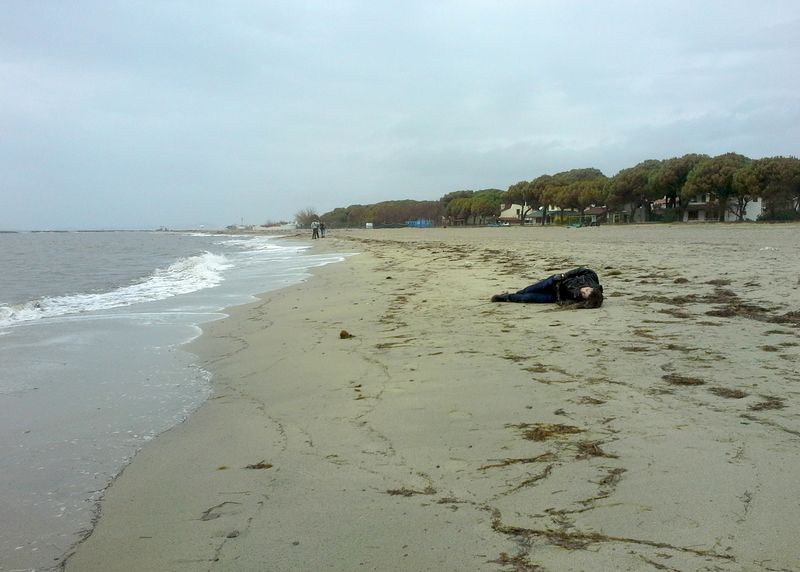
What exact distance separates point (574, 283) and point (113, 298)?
1102 cm

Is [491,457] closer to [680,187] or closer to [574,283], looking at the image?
[574,283]

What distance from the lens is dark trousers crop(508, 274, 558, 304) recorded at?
8.34m

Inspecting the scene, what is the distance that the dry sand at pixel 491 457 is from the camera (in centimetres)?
237

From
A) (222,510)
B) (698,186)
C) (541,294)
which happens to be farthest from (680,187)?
(222,510)

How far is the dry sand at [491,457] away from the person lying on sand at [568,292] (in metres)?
0.77

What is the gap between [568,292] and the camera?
809cm

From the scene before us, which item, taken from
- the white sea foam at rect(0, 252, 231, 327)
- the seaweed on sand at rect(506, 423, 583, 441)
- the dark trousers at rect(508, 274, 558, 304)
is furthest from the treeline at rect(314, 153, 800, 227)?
the seaweed on sand at rect(506, 423, 583, 441)

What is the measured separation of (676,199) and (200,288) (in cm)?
6238

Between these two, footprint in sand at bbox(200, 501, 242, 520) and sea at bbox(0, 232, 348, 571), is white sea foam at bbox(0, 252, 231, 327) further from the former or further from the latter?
footprint in sand at bbox(200, 501, 242, 520)

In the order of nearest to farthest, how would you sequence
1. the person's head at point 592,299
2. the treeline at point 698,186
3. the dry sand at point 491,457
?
the dry sand at point 491,457 → the person's head at point 592,299 → the treeline at point 698,186

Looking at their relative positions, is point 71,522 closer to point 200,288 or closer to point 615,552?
point 615,552

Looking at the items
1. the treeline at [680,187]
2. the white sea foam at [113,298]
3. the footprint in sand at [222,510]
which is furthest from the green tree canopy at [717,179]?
the footprint in sand at [222,510]

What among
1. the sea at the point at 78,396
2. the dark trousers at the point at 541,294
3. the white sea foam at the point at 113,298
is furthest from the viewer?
the white sea foam at the point at 113,298

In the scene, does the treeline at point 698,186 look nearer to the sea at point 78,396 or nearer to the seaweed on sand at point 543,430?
the sea at point 78,396
